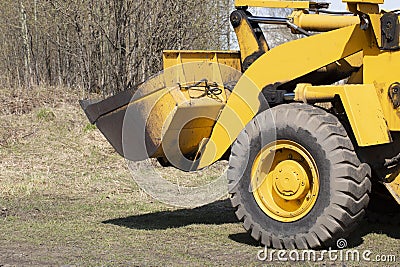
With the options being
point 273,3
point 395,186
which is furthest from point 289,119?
point 273,3

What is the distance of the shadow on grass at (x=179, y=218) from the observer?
27.3 ft

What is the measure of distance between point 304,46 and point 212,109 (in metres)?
1.35

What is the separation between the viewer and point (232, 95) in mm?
7688

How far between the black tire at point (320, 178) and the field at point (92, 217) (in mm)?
320

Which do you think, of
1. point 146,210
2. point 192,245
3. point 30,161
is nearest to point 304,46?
point 192,245

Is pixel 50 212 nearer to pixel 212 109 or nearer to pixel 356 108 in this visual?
pixel 212 109

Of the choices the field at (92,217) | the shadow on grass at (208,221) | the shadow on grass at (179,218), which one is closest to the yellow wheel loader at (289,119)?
the shadow on grass at (208,221)

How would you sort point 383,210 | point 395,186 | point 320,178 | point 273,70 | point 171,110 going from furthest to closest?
point 383,210 → point 171,110 → point 273,70 → point 395,186 → point 320,178

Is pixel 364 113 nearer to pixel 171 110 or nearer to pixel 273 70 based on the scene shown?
pixel 273 70

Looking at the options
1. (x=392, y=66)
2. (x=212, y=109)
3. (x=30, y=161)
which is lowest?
(x=30, y=161)

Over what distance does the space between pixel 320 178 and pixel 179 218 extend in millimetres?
2775

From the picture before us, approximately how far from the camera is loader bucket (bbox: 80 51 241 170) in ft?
25.3

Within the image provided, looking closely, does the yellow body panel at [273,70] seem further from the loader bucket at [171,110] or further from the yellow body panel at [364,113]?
the yellow body panel at [364,113]

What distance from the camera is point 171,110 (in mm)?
7652
